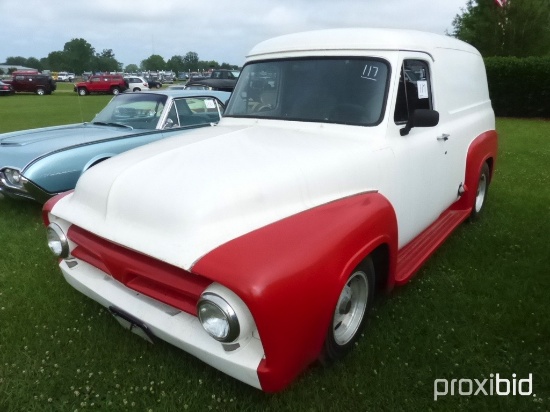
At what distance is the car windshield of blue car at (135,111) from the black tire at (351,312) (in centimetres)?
405

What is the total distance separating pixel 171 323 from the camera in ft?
7.56

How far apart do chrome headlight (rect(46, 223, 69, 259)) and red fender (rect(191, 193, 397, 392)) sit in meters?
1.24

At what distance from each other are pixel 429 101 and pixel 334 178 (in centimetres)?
153

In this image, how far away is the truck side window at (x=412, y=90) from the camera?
3.27 meters

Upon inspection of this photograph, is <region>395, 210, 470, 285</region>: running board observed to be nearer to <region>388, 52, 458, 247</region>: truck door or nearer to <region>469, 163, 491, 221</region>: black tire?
<region>388, 52, 458, 247</region>: truck door

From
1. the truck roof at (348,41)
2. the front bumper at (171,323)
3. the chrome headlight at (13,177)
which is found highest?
the truck roof at (348,41)

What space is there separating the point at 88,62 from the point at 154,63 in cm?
2652

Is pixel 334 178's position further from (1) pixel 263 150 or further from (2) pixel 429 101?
(2) pixel 429 101

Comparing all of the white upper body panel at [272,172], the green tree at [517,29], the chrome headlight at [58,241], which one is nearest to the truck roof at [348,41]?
the white upper body panel at [272,172]

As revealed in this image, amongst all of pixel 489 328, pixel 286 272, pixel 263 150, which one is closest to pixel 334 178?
pixel 263 150

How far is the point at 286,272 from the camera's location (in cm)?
200

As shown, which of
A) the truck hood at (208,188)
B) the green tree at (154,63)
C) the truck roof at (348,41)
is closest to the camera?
the truck hood at (208,188)

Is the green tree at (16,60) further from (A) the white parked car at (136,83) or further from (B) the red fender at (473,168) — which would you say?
(B) the red fender at (473,168)

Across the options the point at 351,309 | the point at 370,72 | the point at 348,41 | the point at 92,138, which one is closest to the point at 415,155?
the point at 370,72
